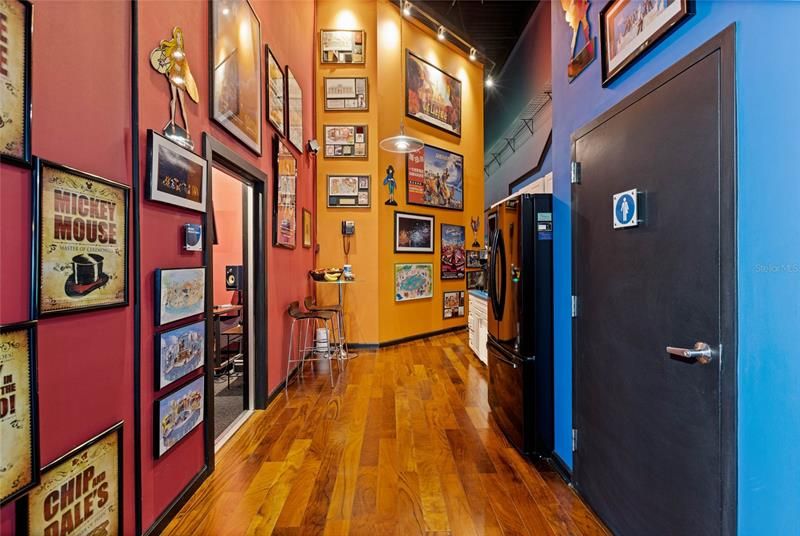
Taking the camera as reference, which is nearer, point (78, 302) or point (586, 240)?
point (78, 302)

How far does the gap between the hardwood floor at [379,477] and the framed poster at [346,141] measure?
3685 mm

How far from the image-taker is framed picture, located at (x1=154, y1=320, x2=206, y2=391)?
175 centimetres

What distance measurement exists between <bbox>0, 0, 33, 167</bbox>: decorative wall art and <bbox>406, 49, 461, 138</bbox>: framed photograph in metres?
5.23

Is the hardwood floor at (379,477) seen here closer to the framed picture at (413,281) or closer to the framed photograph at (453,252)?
the framed picture at (413,281)

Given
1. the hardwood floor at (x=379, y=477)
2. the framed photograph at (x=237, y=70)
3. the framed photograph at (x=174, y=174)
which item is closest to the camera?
the framed photograph at (x=174, y=174)

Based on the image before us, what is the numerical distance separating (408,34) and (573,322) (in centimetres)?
577

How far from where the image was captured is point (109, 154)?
145 cm

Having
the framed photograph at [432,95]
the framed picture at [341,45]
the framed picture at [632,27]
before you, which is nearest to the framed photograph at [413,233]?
the framed photograph at [432,95]

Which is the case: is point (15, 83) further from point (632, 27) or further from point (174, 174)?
point (632, 27)

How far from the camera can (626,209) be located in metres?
1.56

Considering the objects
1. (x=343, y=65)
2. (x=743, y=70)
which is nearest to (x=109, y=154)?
(x=743, y=70)

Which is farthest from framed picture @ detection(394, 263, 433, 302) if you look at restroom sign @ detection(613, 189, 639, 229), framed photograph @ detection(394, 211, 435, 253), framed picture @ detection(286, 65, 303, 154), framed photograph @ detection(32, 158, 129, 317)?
framed photograph @ detection(32, 158, 129, 317)

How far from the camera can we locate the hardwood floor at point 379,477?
180 centimetres

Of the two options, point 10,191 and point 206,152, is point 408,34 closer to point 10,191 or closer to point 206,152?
point 206,152
